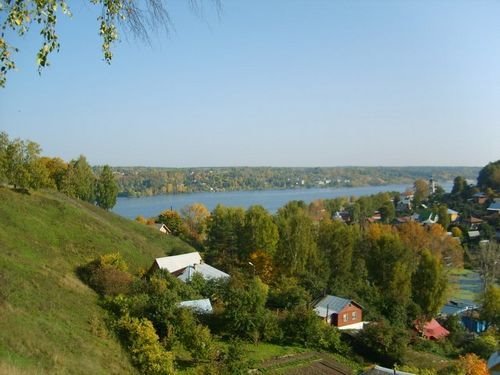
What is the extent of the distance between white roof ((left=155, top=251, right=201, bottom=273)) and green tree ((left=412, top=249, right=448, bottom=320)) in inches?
501

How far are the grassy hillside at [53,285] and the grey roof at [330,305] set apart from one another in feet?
31.8

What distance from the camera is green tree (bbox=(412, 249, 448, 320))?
26625mm

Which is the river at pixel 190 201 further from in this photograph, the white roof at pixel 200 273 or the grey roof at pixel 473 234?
the white roof at pixel 200 273

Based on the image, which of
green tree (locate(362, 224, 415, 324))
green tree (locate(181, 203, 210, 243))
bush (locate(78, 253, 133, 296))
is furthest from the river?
bush (locate(78, 253, 133, 296))

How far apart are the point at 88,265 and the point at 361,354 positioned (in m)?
12.5

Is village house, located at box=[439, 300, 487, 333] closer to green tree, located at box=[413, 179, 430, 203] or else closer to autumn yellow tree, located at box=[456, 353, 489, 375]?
autumn yellow tree, located at box=[456, 353, 489, 375]

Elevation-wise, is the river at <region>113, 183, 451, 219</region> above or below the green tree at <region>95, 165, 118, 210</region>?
below

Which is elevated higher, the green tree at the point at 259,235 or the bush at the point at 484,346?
the green tree at the point at 259,235

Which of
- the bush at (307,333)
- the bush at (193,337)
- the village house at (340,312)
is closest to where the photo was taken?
the bush at (193,337)

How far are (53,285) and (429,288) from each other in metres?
19.7

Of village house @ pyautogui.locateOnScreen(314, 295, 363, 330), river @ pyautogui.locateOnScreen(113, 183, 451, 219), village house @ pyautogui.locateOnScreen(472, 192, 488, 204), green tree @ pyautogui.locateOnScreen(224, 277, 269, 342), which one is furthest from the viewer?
river @ pyautogui.locateOnScreen(113, 183, 451, 219)

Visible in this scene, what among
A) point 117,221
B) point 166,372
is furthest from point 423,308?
point 117,221

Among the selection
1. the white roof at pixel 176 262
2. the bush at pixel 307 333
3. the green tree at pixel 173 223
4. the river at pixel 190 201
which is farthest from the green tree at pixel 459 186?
the bush at pixel 307 333

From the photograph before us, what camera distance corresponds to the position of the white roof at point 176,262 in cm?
2534
